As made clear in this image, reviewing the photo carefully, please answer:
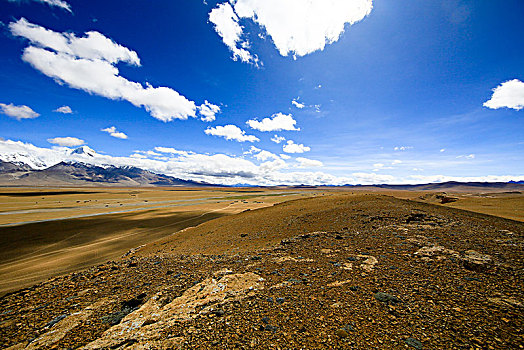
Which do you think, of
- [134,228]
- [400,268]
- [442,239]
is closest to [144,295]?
[400,268]

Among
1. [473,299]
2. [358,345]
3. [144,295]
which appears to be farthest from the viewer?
[144,295]

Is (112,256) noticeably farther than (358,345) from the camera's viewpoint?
Yes

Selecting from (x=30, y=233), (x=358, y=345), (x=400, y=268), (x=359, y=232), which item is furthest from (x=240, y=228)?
(x=30, y=233)

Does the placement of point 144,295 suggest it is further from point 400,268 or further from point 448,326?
point 400,268

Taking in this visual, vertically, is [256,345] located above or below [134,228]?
above

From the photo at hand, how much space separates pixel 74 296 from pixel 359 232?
1265 cm

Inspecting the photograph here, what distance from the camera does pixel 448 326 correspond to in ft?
12.8

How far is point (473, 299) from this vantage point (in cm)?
460

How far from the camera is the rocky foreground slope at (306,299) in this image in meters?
3.96

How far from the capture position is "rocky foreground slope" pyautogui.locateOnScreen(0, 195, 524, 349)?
3.96m

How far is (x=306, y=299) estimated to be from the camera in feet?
17.6

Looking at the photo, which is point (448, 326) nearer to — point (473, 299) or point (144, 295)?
point (473, 299)

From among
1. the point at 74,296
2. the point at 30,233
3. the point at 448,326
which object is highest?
the point at 448,326

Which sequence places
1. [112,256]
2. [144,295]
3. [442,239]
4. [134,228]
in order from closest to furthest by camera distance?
[144,295] → [442,239] → [112,256] → [134,228]
